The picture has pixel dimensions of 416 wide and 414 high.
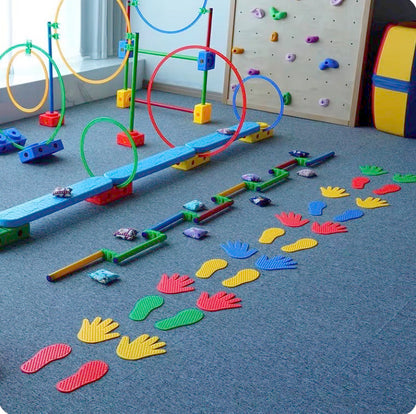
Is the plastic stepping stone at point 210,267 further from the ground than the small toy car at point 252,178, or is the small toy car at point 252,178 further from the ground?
the small toy car at point 252,178

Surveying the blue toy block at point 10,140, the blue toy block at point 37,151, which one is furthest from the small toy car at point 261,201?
the blue toy block at point 10,140

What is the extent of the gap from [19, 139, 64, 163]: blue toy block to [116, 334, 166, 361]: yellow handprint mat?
5.46ft

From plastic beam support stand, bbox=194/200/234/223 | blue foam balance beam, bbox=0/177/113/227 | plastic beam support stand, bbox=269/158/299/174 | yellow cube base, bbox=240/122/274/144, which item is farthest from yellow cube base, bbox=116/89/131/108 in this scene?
plastic beam support stand, bbox=194/200/234/223

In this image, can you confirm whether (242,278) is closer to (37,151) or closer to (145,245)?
(145,245)

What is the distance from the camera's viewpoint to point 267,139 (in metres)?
4.14

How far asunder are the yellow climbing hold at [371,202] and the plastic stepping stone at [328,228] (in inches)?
11.7

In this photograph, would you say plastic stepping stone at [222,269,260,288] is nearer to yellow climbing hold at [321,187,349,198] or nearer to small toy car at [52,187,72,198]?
small toy car at [52,187,72,198]

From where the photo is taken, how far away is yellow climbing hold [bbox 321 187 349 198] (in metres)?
3.25

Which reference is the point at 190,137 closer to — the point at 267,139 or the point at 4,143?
the point at 267,139

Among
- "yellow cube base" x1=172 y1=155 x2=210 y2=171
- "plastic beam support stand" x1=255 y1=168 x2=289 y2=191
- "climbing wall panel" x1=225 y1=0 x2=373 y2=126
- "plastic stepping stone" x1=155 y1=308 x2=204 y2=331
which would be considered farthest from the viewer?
"climbing wall panel" x1=225 y1=0 x2=373 y2=126

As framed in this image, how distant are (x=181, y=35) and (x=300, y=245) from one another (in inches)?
109

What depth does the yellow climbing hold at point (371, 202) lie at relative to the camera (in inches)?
124

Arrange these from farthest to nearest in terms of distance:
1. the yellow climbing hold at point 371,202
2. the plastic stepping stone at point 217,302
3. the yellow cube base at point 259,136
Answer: the yellow cube base at point 259,136 < the yellow climbing hold at point 371,202 < the plastic stepping stone at point 217,302

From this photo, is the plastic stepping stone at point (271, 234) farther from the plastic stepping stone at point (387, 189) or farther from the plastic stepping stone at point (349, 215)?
the plastic stepping stone at point (387, 189)
